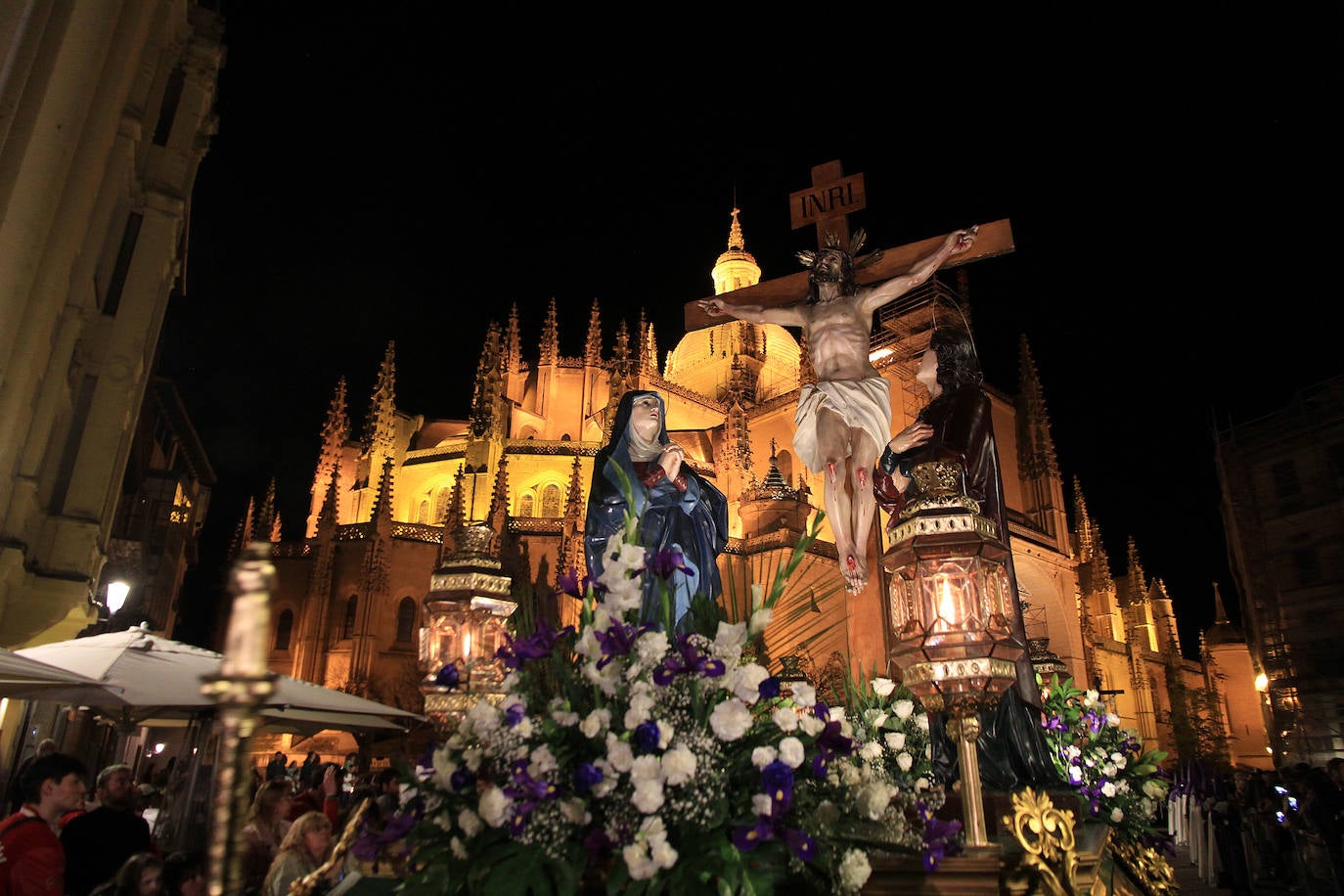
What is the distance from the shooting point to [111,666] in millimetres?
7668

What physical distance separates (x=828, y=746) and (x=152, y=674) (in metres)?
7.08

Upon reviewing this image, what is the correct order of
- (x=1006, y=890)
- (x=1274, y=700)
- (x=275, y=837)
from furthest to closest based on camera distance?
(x=1274, y=700), (x=275, y=837), (x=1006, y=890)

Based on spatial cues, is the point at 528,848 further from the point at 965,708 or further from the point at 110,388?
the point at 110,388

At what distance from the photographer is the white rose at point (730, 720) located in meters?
2.87

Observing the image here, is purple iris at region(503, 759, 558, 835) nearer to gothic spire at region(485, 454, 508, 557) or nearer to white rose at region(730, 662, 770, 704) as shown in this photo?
white rose at region(730, 662, 770, 704)

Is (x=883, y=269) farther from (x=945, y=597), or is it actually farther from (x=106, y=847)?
(x=106, y=847)

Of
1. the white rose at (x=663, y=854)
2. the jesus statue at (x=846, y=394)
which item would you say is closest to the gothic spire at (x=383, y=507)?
the jesus statue at (x=846, y=394)

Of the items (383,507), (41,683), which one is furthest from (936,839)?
(383,507)

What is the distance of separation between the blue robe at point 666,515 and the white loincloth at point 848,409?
1346 millimetres

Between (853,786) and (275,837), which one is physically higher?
(853,786)

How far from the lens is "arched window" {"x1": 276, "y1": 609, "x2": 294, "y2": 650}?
41281mm

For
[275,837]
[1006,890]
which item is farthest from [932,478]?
[275,837]

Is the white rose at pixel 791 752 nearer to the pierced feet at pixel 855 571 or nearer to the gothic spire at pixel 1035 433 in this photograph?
the pierced feet at pixel 855 571

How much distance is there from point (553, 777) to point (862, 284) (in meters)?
6.31
